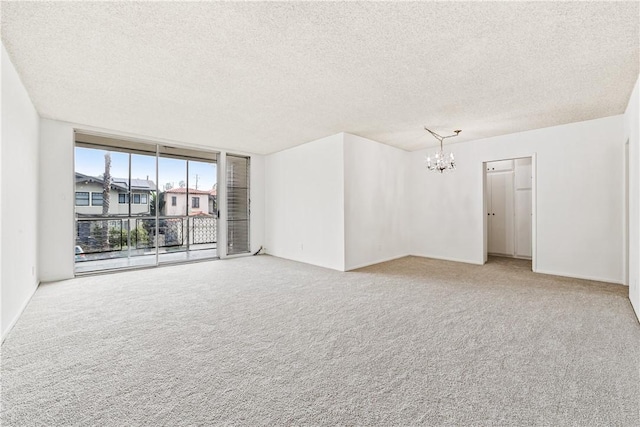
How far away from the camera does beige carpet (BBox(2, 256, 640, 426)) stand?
151 cm

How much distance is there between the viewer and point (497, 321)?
8.86ft

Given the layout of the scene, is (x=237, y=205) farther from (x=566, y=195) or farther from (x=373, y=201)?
(x=566, y=195)

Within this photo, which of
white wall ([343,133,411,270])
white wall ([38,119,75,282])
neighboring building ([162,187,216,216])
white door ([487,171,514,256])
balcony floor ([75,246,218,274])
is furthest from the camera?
neighboring building ([162,187,216,216])

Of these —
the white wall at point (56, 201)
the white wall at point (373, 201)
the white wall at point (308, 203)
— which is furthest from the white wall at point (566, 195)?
the white wall at point (56, 201)

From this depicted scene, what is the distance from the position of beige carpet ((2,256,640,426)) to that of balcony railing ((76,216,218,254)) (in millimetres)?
2623

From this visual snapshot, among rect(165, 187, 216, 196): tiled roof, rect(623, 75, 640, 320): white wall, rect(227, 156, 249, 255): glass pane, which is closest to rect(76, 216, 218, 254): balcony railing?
rect(227, 156, 249, 255): glass pane

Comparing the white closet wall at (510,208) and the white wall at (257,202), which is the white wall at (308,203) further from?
the white closet wall at (510,208)

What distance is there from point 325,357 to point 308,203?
3.95 meters

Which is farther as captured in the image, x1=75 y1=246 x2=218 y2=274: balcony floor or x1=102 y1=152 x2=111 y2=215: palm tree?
x1=102 y1=152 x2=111 y2=215: palm tree

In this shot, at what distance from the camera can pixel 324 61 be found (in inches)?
102

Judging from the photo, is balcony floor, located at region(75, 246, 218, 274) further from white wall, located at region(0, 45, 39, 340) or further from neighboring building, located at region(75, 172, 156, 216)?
white wall, located at region(0, 45, 39, 340)

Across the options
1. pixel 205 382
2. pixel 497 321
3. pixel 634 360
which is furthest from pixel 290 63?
pixel 634 360

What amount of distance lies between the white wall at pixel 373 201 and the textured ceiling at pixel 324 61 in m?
1.15

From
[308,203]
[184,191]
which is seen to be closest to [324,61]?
[308,203]
